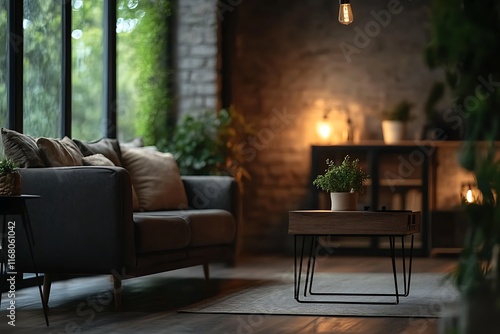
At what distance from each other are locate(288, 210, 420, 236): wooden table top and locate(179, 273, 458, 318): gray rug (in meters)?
0.36

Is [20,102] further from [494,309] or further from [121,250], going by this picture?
[494,309]

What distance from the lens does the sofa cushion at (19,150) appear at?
477cm

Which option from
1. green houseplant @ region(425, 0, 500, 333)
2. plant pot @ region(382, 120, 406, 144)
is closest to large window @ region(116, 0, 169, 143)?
plant pot @ region(382, 120, 406, 144)

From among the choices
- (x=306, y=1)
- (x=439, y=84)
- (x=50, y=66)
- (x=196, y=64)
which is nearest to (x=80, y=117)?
(x=50, y=66)

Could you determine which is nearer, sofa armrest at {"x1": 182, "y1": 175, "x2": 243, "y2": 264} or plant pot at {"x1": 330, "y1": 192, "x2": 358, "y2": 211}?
plant pot at {"x1": 330, "y1": 192, "x2": 358, "y2": 211}

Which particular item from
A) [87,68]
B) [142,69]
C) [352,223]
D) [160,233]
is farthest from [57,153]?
[142,69]

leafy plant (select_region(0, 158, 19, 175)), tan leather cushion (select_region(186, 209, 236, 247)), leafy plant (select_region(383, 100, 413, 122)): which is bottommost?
tan leather cushion (select_region(186, 209, 236, 247))

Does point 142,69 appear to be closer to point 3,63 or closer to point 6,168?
point 3,63

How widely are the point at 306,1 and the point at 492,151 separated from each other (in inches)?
242

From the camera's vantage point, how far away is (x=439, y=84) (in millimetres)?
2424

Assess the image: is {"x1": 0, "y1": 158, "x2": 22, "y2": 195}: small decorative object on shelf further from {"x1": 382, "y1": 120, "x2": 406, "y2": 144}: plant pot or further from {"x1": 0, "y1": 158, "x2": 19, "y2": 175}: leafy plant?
{"x1": 382, "y1": 120, "x2": 406, "y2": 144}: plant pot

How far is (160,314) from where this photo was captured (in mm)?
4387

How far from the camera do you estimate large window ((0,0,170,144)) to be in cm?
569

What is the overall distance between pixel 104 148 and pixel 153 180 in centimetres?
39
